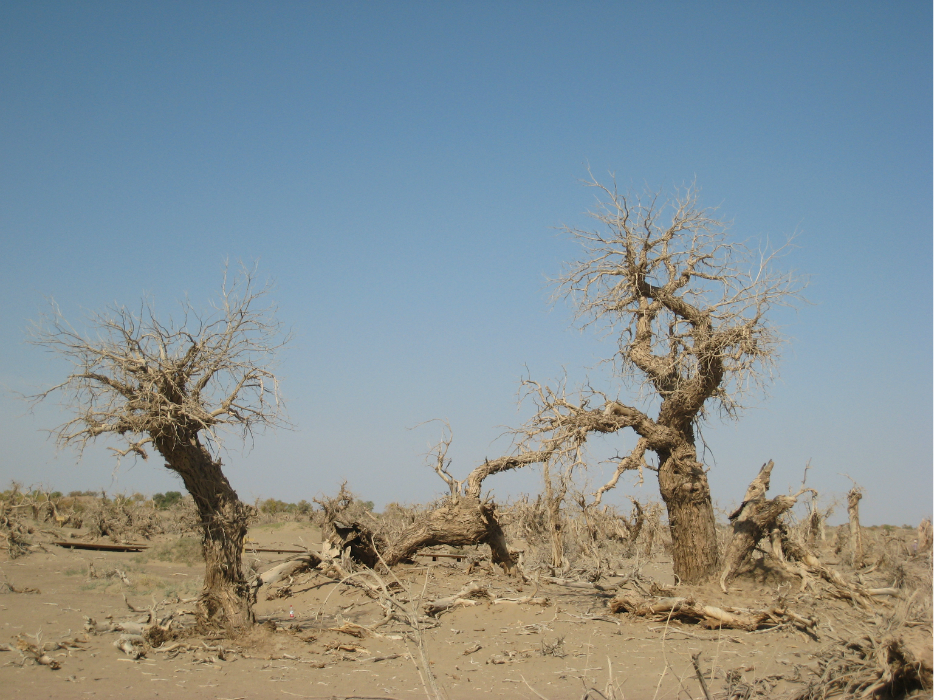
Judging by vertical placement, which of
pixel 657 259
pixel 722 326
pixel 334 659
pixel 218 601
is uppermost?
pixel 657 259

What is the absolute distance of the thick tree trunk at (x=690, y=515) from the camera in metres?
11.4

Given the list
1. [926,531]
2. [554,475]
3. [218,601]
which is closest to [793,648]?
[554,475]

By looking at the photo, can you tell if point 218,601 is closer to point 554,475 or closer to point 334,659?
point 334,659

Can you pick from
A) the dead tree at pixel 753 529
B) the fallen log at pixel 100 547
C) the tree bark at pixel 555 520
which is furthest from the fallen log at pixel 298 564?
the fallen log at pixel 100 547

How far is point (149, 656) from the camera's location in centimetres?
822

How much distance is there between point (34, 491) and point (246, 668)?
70.4ft

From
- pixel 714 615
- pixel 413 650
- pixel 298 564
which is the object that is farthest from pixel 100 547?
pixel 714 615

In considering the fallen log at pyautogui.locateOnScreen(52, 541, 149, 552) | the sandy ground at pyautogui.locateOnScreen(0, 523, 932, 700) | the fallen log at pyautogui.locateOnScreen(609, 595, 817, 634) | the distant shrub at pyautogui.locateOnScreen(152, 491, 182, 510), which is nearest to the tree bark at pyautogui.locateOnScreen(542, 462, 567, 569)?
the sandy ground at pyautogui.locateOnScreen(0, 523, 932, 700)

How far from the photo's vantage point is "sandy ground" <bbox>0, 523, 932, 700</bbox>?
7.06 metres

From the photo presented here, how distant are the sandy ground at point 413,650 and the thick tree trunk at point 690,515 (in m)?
0.48

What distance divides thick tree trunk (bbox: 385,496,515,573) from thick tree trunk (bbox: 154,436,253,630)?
4.06 meters

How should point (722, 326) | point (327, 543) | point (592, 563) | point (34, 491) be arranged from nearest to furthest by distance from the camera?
1. point (722, 326)
2. point (327, 543)
3. point (592, 563)
4. point (34, 491)

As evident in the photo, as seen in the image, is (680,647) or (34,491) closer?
(680,647)

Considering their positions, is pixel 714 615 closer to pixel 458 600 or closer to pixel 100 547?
pixel 458 600
